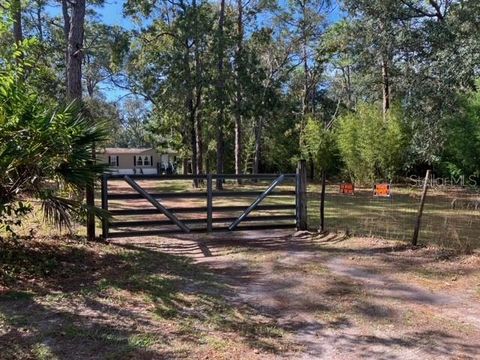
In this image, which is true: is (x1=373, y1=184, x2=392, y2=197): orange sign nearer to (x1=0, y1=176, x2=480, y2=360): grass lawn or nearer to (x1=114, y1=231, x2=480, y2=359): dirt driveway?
(x1=0, y1=176, x2=480, y2=360): grass lawn

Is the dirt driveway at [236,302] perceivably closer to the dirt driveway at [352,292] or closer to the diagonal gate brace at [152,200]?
the dirt driveway at [352,292]

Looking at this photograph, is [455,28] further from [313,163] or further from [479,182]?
[313,163]

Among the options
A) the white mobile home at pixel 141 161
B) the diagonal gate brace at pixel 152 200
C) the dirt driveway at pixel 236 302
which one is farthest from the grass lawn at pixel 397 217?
the white mobile home at pixel 141 161

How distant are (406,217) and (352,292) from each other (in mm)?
8292

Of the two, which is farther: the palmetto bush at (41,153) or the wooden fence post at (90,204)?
the wooden fence post at (90,204)

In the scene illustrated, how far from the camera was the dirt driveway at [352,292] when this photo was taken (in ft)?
12.8

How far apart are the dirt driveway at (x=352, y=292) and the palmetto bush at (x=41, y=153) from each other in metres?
1.90

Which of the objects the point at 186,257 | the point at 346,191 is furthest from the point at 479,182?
the point at 186,257

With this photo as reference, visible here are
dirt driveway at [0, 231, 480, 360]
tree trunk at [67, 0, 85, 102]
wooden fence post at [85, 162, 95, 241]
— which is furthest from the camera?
tree trunk at [67, 0, 85, 102]

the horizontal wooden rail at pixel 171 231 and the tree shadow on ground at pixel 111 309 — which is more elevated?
the horizontal wooden rail at pixel 171 231

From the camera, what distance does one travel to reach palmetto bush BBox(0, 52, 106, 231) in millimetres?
5488

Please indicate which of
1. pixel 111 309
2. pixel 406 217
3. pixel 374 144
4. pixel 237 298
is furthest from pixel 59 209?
pixel 374 144

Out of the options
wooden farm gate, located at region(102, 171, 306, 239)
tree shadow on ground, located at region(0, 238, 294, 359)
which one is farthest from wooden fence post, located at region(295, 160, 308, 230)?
tree shadow on ground, located at region(0, 238, 294, 359)

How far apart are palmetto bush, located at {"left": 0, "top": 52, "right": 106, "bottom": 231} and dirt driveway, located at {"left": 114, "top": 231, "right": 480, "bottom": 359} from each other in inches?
74.9
